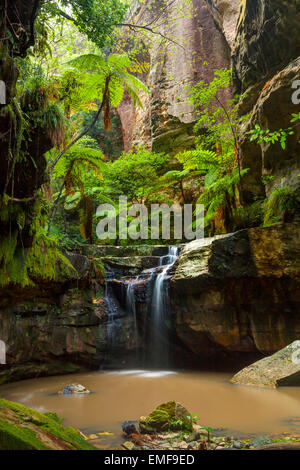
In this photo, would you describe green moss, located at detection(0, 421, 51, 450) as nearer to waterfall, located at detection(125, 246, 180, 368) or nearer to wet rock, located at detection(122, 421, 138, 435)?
wet rock, located at detection(122, 421, 138, 435)

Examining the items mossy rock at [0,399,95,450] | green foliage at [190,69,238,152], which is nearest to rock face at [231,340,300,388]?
mossy rock at [0,399,95,450]

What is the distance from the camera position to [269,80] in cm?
835

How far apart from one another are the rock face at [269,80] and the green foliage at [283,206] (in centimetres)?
41

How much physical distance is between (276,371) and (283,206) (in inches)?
123

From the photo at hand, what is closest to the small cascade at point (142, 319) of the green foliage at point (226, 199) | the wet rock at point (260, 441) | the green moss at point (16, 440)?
the green foliage at point (226, 199)

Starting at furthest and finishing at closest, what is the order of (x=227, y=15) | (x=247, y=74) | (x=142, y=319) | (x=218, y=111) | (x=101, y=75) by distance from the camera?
(x=227, y=15)
(x=247, y=74)
(x=218, y=111)
(x=142, y=319)
(x=101, y=75)

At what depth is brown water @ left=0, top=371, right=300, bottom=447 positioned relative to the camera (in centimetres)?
351

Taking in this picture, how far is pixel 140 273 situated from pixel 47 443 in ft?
23.1

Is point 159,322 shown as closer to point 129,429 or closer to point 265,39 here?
point 129,429

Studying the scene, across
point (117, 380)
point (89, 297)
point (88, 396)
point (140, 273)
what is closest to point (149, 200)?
point (140, 273)

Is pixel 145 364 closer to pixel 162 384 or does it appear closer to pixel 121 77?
pixel 162 384

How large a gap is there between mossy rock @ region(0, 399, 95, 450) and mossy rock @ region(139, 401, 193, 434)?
1.14 meters

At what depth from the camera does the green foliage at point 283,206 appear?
6.37m
